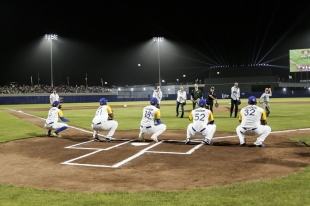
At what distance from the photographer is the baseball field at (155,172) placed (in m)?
4.86

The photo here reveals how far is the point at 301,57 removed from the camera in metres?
51.9

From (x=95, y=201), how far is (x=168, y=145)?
544 centimetres

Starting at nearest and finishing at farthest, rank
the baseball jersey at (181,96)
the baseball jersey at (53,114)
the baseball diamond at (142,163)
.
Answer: the baseball diamond at (142,163) < the baseball jersey at (53,114) < the baseball jersey at (181,96)

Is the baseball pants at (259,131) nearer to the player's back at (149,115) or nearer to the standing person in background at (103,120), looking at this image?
the player's back at (149,115)

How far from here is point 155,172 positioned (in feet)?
21.7

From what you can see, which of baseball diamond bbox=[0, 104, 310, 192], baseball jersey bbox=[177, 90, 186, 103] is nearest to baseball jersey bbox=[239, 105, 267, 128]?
baseball diamond bbox=[0, 104, 310, 192]

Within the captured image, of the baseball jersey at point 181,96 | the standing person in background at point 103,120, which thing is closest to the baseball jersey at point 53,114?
the standing person in background at point 103,120

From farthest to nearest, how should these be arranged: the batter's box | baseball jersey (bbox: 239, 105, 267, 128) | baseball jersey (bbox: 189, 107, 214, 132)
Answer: baseball jersey (bbox: 189, 107, 214, 132) < baseball jersey (bbox: 239, 105, 267, 128) < the batter's box

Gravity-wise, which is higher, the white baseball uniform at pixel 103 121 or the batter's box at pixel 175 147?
the white baseball uniform at pixel 103 121

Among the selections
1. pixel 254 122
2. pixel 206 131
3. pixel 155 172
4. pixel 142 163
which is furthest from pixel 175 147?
pixel 155 172

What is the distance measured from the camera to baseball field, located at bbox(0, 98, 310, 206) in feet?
15.9

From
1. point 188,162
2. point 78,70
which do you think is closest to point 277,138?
point 188,162

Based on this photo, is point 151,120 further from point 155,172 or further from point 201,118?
point 155,172

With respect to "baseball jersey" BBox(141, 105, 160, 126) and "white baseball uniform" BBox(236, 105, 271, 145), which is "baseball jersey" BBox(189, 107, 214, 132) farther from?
"baseball jersey" BBox(141, 105, 160, 126)
